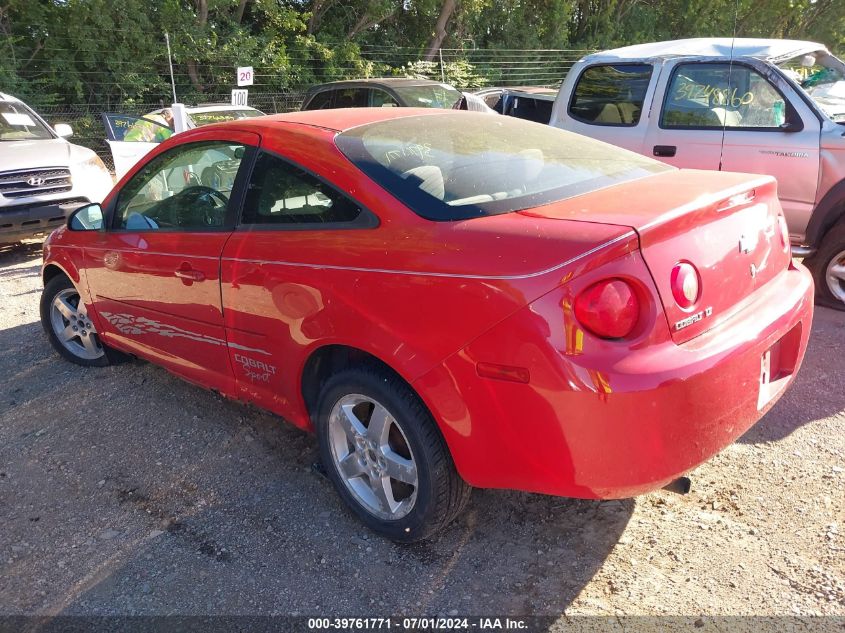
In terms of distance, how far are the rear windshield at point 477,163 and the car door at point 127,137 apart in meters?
7.41

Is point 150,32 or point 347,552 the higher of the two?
point 150,32

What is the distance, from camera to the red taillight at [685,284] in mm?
2131

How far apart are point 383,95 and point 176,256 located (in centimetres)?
757

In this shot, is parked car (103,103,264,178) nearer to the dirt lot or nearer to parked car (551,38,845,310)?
parked car (551,38,845,310)

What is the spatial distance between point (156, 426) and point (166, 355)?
42cm

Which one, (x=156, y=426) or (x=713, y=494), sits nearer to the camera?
(x=713, y=494)

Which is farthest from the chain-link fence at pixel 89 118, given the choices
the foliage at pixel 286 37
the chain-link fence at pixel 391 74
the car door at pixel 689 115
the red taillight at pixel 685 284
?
the red taillight at pixel 685 284

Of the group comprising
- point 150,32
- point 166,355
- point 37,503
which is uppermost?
point 150,32

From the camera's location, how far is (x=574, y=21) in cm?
2662

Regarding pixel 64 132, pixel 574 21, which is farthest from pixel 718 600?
pixel 574 21

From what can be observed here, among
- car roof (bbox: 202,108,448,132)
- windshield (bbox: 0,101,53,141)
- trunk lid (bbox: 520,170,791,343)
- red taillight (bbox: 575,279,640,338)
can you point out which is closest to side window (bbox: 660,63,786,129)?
trunk lid (bbox: 520,170,791,343)

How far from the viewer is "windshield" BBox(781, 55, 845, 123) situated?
4.96 metres

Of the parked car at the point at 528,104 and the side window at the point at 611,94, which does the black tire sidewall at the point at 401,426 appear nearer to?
the side window at the point at 611,94

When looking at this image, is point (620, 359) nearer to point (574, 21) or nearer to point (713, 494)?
point (713, 494)
